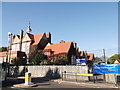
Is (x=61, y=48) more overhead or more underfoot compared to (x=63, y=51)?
more overhead

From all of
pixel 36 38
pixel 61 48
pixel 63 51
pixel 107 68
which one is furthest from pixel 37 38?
pixel 107 68

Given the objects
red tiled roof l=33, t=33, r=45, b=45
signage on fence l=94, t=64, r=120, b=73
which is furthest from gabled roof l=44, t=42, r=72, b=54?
signage on fence l=94, t=64, r=120, b=73

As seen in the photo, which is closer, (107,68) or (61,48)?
(107,68)

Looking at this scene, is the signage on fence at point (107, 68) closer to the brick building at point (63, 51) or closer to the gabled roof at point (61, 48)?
the brick building at point (63, 51)

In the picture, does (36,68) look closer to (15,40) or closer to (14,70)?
(14,70)

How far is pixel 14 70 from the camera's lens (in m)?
35.4

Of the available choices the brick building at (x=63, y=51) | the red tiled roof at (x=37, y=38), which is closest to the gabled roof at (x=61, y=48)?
the brick building at (x=63, y=51)

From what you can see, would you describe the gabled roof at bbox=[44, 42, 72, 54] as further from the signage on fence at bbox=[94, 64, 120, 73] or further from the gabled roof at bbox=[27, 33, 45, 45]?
the signage on fence at bbox=[94, 64, 120, 73]

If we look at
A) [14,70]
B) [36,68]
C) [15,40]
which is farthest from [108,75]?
[15,40]

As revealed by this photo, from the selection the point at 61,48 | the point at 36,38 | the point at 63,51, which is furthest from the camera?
the point at 36,38

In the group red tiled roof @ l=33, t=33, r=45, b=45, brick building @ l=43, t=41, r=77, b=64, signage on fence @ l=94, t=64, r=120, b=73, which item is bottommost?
signage on fence @ l=94, t=64, r=120, b=73

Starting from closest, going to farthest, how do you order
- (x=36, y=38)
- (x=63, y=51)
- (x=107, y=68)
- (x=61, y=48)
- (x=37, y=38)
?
1. (x=107, y=68)
2. (x=63, y=51)
3. (x=61, y=48)
4. (x=37, y=38)
5. (x=36, y=38)

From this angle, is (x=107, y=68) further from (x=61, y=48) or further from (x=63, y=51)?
(x=61, y=48)

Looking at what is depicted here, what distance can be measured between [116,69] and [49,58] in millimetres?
29199
